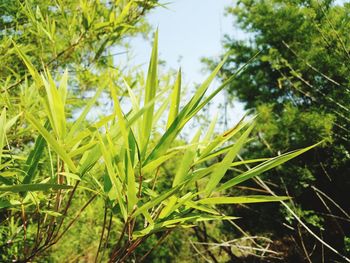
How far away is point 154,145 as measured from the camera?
962 millimetres

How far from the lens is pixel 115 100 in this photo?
1.83ft

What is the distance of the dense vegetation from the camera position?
2.20 ft

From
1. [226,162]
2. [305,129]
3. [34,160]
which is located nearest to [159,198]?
[226,162]

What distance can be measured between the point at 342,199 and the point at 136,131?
425 centimetres

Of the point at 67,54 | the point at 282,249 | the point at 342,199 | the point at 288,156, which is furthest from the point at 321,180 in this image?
the point at 288,156

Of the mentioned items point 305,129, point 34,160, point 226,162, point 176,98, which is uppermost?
point 176,98

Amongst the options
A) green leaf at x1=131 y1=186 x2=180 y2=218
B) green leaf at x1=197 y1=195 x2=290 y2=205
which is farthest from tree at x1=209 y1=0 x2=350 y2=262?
green leaf at x1=131 y1=186 x2=180 y2=218

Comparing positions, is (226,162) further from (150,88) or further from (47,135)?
(47,135)

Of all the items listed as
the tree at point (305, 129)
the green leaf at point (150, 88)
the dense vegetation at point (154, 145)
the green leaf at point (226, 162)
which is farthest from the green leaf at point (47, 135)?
the tree at point (305, 129)

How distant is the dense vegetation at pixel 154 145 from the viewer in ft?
2.20

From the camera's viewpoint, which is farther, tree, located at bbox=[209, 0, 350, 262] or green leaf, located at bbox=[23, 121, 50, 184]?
tree, located at bbox=[209, 0, 350, 262]

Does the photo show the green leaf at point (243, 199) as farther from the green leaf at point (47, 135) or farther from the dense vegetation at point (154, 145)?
the green leaf at point (47, 135)

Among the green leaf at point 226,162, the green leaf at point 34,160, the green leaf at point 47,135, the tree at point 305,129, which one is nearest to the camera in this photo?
the green leaf at point 47,135

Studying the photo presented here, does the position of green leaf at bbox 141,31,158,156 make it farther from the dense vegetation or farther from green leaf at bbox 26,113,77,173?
green leaf at bbox 26,113,77,173
